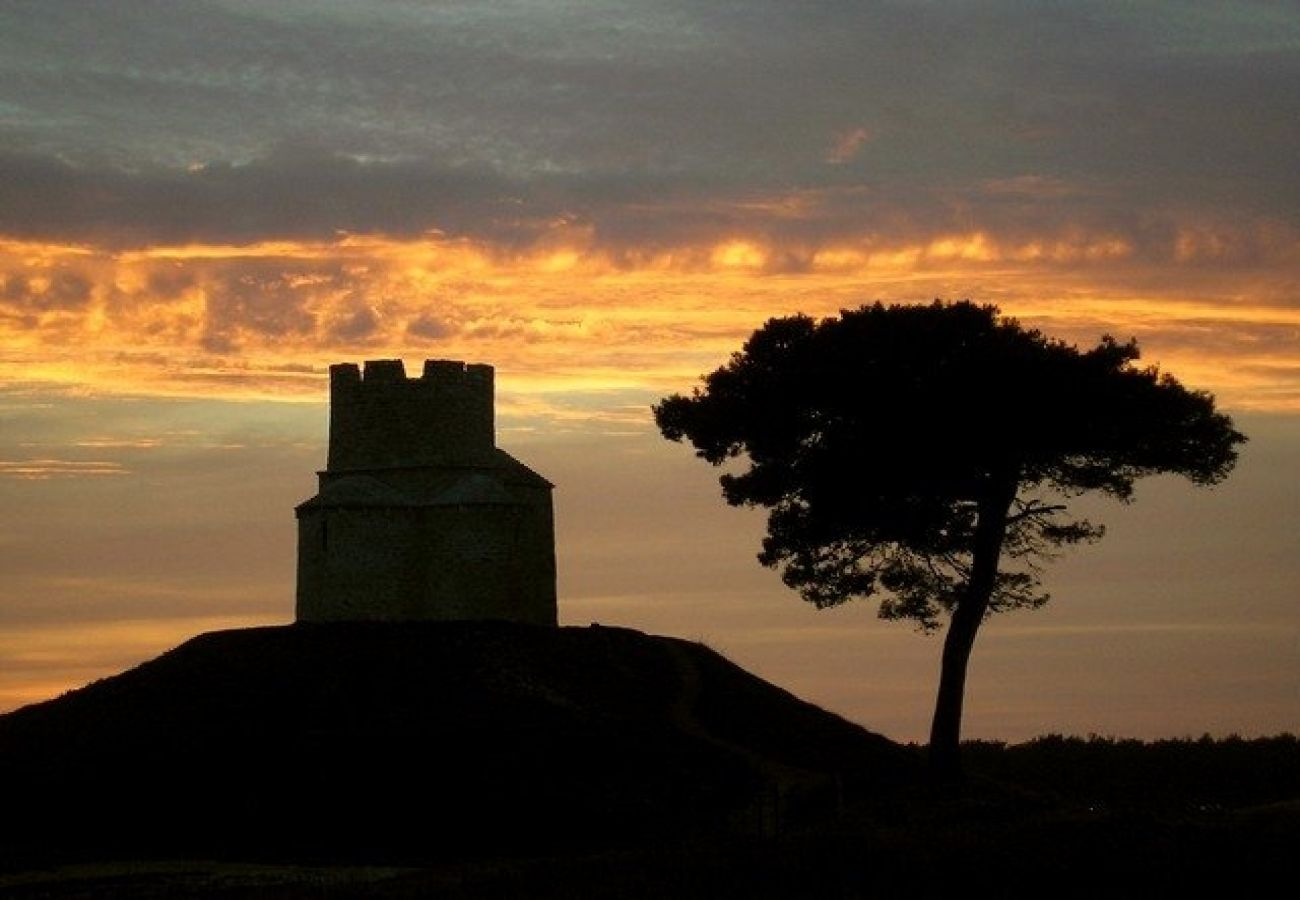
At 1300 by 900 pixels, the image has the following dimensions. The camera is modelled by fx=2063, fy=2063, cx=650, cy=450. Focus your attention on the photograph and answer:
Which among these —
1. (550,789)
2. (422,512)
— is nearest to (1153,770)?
(550,789)

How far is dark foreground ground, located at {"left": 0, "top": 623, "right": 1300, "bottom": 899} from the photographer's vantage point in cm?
3469

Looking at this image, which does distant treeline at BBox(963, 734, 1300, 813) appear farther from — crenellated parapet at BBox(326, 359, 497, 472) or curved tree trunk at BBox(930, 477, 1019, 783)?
crenellated parapet at BBox(326, 359, 497, 472)

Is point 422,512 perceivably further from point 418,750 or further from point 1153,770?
point 1153,770

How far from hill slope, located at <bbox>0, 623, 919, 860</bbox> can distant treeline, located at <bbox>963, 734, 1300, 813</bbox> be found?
4.31m

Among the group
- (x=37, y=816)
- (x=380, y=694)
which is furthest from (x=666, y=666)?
(x=37, y=816)

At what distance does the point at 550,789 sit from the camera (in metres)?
47.1

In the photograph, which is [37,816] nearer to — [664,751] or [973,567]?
[664,751]

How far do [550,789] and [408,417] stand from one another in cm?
1839

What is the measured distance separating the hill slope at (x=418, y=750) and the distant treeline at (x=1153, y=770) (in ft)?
14.2

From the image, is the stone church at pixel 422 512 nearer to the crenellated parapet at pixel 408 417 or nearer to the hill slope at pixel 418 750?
the crenellated parapet at pixel 408 417

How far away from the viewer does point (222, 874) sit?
39906 millimetres

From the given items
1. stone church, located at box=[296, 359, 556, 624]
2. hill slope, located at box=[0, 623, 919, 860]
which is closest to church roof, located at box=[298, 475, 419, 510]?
stone church, located at box=[296, 359, 556, 624]

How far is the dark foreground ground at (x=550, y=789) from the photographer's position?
114 feet

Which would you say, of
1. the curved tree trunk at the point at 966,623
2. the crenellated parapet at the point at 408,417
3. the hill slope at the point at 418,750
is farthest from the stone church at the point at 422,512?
the curved tree trunk at the point at 966,623
